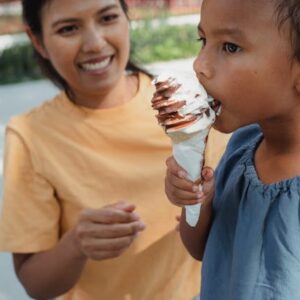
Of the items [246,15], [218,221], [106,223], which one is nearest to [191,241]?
[218,221]

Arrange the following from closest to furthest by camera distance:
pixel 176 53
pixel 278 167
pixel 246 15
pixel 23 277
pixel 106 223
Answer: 1. pixel 246 15
2. pixel 278 167
3. pixel 106 223
4. pixel 23 277
5. pixel 176 53

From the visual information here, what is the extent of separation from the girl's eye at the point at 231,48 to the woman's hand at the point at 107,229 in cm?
55

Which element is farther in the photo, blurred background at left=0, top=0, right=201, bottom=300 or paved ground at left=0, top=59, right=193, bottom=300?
blurred background at left=0, top=0, right=201, bottom=300

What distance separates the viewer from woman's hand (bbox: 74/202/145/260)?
1564 millimetres

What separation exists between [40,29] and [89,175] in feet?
1.50

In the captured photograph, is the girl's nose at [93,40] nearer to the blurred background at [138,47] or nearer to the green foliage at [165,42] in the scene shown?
the blurred background at [138,47]

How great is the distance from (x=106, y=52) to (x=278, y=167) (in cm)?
71

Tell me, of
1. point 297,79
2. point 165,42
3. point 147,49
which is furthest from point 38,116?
point 165,42

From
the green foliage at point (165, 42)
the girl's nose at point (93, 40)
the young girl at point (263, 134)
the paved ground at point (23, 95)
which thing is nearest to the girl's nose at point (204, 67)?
the young girl at point (263, 134)

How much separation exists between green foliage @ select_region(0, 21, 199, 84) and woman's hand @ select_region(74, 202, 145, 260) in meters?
7.58

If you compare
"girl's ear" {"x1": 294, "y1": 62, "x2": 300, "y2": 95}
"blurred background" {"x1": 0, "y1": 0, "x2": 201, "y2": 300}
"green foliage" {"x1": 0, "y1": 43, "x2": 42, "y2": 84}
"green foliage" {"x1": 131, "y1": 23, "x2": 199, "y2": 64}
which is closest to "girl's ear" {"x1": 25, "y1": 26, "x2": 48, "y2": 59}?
"girl's ear" {"x1": 294, "y1": 62, "x2": 300, "y2": 95}

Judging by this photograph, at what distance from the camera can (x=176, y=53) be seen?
10367 mm

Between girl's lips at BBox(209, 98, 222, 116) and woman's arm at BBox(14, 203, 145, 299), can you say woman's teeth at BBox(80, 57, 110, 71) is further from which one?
girl's lips at BBox(209, 98, 222, 116)

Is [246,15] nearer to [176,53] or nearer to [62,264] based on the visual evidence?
[62,264]
